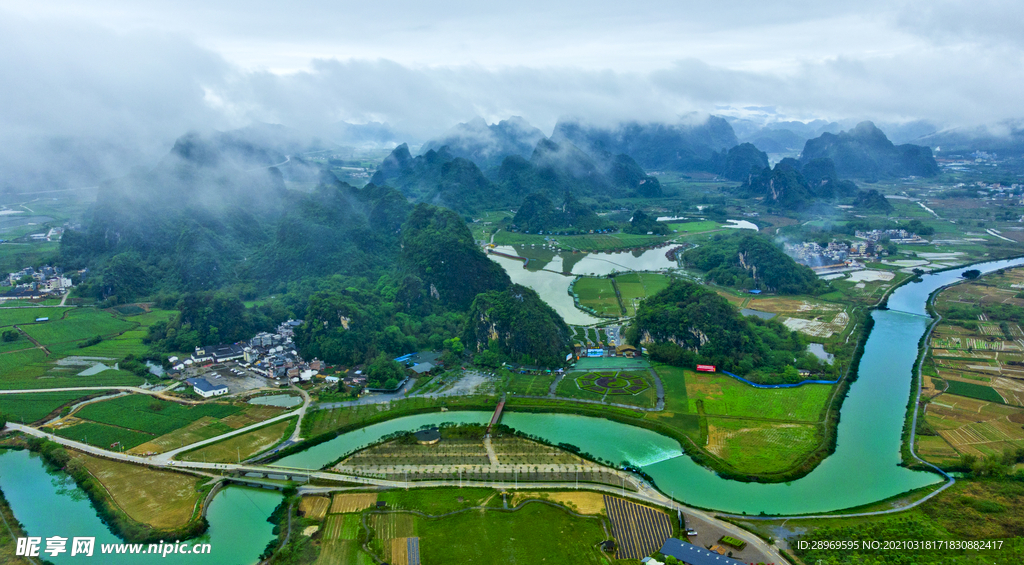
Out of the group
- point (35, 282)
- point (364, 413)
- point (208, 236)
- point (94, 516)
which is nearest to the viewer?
point (94, 516)

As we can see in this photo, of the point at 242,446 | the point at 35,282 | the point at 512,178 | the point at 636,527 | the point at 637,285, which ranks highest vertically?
the point at 512,178

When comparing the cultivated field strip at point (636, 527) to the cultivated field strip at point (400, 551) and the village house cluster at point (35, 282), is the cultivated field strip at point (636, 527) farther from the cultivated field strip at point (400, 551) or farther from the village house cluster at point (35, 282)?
the village house cluster at point (35, 282)

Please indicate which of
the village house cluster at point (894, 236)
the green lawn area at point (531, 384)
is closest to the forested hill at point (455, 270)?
the green lawn area at point (531, 384)

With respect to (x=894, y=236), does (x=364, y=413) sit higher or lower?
lower


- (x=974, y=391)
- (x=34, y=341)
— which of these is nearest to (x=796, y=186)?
(x=974, y=391)

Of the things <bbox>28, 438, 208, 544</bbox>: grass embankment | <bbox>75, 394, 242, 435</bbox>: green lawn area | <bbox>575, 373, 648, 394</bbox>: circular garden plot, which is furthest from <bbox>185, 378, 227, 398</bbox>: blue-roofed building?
<bbox>575, 373, 648, 394</bbox>: circular garden plot

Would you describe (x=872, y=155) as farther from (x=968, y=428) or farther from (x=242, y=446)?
(x=242, y=446)
